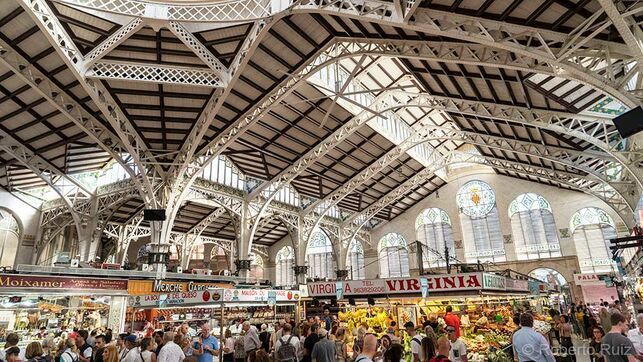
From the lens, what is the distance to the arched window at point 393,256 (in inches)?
1299

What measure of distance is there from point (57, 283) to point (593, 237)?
3116 centimetres

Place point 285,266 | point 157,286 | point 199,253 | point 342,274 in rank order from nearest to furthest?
point 157,286 < point 342,274 < point 285,266 < point 199,253

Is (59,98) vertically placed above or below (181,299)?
above

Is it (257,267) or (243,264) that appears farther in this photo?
(257,267)

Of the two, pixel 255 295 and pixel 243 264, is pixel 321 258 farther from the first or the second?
pixel 255 295

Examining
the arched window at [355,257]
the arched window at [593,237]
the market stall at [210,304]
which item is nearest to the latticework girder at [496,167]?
the arched window at [593,237]

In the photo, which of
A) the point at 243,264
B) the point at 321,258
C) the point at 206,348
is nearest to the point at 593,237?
the point at 321,258

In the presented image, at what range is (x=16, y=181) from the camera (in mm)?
23062

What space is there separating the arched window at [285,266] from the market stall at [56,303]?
2076 centimetres

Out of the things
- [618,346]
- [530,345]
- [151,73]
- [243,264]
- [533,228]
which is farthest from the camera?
[533,228]

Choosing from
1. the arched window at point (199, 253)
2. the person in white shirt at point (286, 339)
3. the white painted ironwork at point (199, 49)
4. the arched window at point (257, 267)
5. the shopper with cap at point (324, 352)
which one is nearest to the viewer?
the shopper with cap at point (324, 352)

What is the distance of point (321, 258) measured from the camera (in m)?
35.7

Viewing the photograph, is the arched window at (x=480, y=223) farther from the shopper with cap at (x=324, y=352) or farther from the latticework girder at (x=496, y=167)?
the shopper with cap at (x=324, y=352)

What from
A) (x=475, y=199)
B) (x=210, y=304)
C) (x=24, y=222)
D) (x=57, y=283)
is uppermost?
(x=475, y=199)
